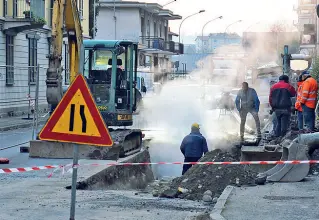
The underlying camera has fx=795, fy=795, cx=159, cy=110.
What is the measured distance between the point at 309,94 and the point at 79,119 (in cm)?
1102

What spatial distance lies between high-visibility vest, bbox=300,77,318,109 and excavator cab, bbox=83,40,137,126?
4.54 meters

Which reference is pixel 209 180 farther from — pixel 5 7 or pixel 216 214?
pixel 5 7

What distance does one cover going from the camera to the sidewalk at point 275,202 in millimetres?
10531

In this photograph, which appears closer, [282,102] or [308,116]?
[308,116]

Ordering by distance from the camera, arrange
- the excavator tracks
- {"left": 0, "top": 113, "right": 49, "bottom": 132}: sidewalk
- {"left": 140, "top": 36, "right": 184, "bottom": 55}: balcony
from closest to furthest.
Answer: the excavator tracks, {"left": 0, "top": 113, "right": 49, "bottom": 132}: sidewalk, {"left": 140, "top": 36, "right": 184, "bottom": 55}: balcony

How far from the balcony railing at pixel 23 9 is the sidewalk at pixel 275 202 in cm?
2564

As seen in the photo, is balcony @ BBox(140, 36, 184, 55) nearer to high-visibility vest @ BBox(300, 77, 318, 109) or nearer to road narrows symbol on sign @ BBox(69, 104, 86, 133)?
high-visibility vest @ BBox(300, 77, 318, 109)

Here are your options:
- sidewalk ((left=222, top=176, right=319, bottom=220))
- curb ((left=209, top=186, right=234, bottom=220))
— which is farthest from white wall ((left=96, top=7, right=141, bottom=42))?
curb ((left=209, top=186, right=234, bottom=220))

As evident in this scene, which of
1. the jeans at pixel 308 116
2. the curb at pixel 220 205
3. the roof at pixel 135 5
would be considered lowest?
the curb at pixel 220 205

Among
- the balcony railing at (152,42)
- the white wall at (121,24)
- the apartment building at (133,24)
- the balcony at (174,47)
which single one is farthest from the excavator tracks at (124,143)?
the balcony at (174,47)

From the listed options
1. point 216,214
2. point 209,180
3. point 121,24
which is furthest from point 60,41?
point 121,24

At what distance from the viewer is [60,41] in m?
17.6

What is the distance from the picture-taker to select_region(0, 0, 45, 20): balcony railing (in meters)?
37.1

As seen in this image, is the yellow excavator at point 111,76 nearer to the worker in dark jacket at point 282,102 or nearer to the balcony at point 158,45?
the worker in dark jacket at point 282,102
